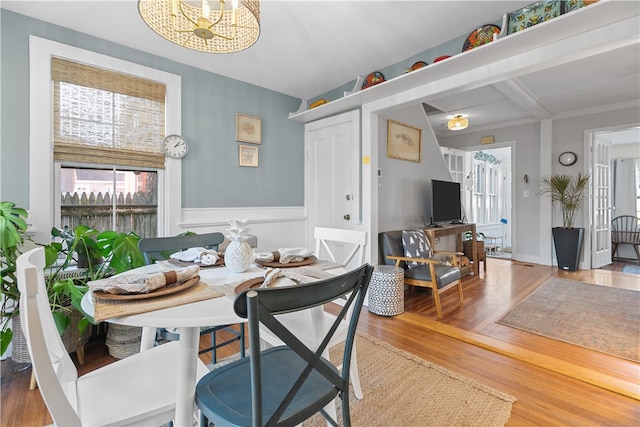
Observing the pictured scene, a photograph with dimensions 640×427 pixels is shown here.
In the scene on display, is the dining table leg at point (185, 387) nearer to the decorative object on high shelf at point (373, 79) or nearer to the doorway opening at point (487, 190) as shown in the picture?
the decorative object on high shelf at point (373, 79)

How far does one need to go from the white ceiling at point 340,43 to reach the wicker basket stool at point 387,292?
6.94ft

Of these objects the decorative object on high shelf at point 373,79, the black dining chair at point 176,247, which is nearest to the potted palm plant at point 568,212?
the decorative object on high shelf at point 373,79

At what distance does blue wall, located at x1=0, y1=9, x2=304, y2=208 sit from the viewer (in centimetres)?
221

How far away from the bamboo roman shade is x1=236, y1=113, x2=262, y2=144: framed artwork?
783 millimetres

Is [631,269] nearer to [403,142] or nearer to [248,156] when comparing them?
[403,142]

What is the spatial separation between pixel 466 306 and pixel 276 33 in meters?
3.22

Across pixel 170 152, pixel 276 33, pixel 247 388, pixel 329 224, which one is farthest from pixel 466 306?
pixel 170 152

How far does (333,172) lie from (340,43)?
4.73ft

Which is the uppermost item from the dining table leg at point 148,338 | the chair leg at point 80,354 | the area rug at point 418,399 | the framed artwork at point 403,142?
the framed artwork at point 403,142

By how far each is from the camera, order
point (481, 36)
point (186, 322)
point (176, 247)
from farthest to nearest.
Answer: point (481, 36) < point (176, 247) < point (186, 322)

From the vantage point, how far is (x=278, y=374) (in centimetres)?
107

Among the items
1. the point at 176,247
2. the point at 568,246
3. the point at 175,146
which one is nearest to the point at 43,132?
the point at 175,146

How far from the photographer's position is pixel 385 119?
3549mm

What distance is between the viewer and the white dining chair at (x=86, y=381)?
75 centimetres
